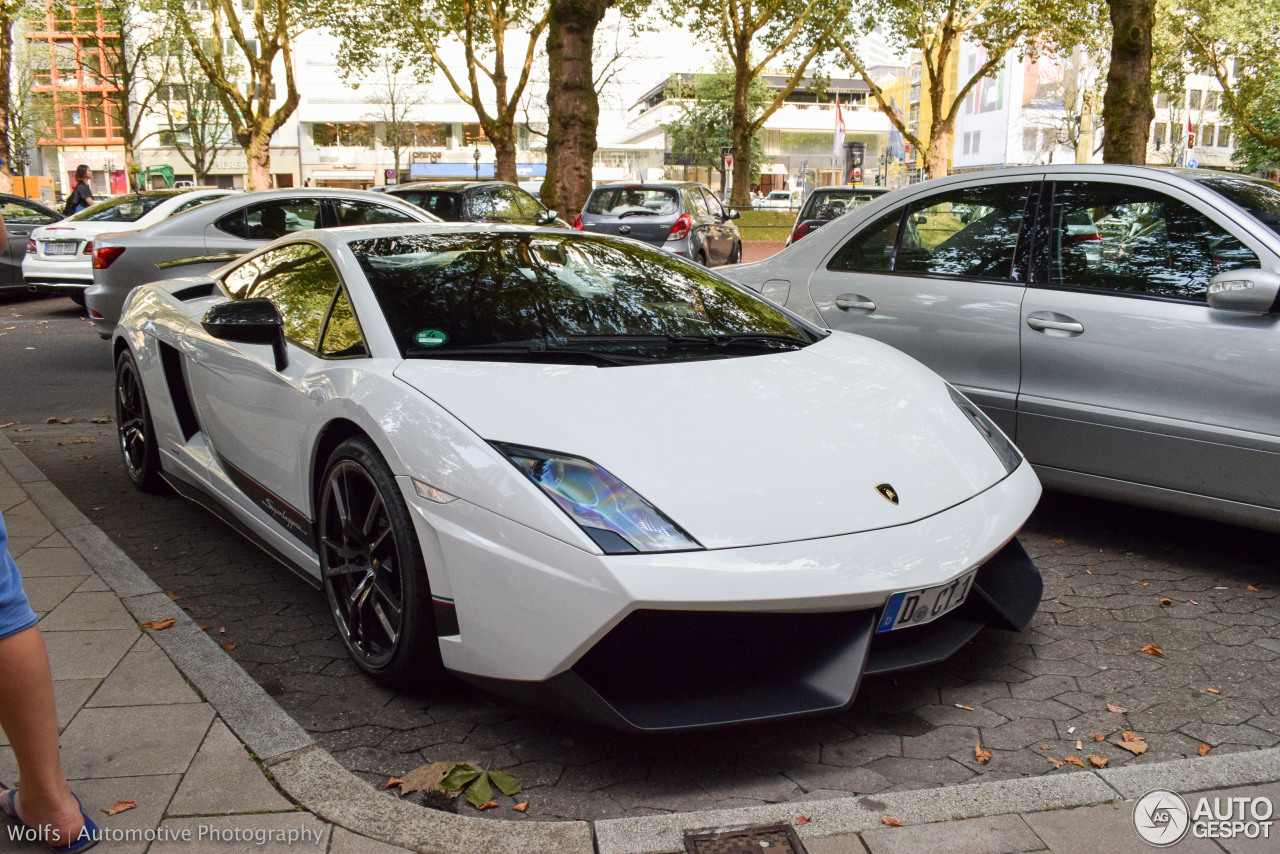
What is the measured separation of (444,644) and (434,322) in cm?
101

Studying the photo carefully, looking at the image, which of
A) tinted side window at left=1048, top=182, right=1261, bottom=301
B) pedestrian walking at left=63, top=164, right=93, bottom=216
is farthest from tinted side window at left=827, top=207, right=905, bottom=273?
pedestrian walking at left=63, top=164, right=93, bottom=216

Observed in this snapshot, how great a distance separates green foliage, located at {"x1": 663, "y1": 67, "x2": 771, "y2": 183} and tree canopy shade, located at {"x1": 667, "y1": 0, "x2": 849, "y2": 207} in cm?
3666

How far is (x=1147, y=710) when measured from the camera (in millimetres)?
3025

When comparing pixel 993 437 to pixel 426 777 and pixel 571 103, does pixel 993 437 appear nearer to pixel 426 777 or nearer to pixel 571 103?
pixel 426 777

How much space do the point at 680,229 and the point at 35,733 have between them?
47.4 feet

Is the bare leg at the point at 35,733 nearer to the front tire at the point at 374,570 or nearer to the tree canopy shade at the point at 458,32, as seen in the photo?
the front tire at the point at 374,570

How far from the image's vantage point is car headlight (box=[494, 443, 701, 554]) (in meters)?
2.45

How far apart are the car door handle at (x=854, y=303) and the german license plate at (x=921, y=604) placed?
234 cm

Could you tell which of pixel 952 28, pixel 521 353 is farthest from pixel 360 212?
pixel 952 28

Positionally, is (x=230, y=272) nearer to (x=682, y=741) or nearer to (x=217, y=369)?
(x=217, y=369)

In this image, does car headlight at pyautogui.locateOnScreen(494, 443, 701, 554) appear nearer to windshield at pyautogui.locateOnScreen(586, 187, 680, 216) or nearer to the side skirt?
the side skirt

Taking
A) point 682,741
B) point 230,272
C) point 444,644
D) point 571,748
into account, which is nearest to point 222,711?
point 444,644

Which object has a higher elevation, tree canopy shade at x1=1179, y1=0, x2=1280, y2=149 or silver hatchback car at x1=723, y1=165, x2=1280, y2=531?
tree canopy shade at x1=1179, y1=0, x2=1280, y2=149

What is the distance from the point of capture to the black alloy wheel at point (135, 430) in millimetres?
4855
